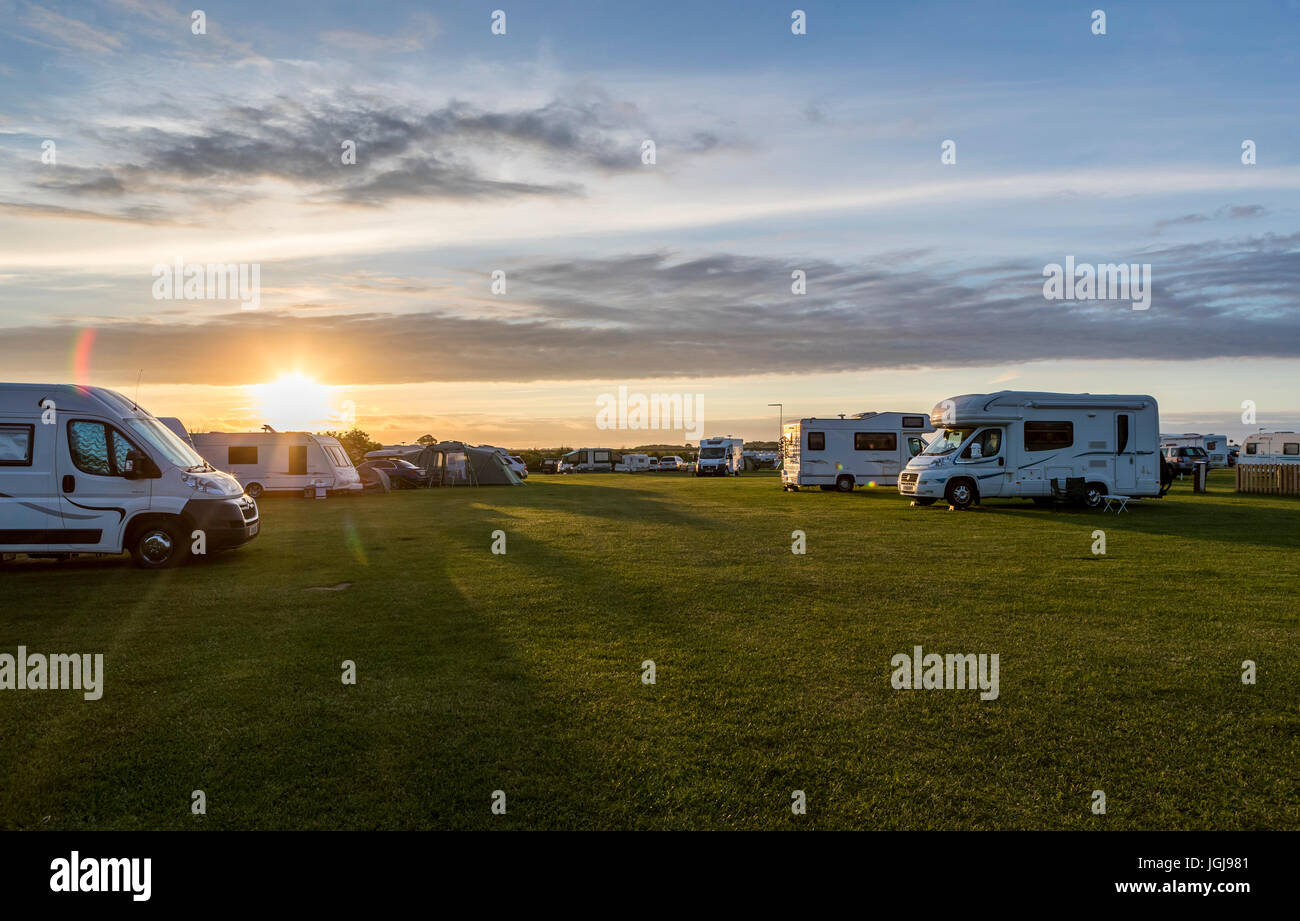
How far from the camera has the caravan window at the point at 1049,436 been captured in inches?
912

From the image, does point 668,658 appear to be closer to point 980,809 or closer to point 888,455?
point 980,809

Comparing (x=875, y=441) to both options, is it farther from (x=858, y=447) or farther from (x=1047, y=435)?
(x=1047, y=435)

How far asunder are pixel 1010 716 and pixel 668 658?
8.86 ft

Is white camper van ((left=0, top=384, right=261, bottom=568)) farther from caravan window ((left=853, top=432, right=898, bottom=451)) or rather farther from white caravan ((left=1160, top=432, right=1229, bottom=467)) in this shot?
white caravan ((left=1160, top=432, right=1229, bottom=467))

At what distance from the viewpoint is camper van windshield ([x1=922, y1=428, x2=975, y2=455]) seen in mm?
23672

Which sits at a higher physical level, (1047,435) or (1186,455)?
(1047,435)

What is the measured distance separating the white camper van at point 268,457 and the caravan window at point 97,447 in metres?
17.1

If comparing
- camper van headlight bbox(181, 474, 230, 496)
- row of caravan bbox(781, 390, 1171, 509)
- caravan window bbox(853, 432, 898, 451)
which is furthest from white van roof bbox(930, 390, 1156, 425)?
camper van headlight bbox(181, 474, 230, 496)

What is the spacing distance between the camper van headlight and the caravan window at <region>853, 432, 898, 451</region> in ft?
76.6

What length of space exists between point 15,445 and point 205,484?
2487 millimetres

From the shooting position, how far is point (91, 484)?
1255 centimetres

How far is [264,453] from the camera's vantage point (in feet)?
96.6

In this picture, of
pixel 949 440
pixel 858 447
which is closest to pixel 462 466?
pixel 858 447

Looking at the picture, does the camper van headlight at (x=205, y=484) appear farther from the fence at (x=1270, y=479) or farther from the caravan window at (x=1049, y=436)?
the fence at (x=1270, y=479)
